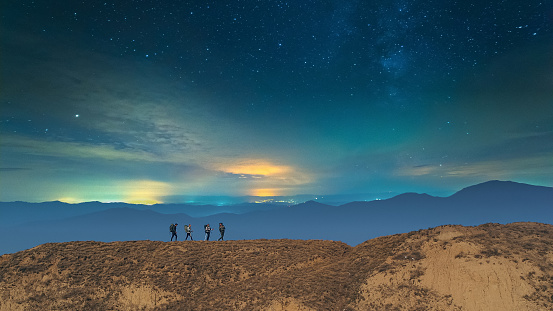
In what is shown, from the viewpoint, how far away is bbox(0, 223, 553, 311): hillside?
21359mm

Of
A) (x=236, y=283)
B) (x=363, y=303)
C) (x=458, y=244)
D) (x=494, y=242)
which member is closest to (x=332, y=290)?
(x=363, y=303)

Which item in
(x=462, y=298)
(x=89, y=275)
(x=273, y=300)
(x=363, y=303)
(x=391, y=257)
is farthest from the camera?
(x=89, y=275)

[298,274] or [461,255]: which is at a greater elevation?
[461,255]

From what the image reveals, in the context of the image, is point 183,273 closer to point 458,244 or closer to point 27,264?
point 27,264

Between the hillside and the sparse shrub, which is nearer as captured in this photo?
the hillside

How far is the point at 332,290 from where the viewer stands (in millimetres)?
24391

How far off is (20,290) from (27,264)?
10.2 ft

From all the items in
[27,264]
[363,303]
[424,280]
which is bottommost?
[363,303]

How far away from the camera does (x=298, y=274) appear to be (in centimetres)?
2719

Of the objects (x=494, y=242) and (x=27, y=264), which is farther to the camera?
(x=27, y=264)

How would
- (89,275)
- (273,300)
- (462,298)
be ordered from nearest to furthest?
1. (462,298)
2. (273,300)
3. (89,275)

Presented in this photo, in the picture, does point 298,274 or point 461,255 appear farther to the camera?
point 298,274

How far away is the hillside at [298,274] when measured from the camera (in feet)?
70.1

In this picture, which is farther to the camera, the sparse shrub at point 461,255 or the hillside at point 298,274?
the sparse shrub at point 461,255
